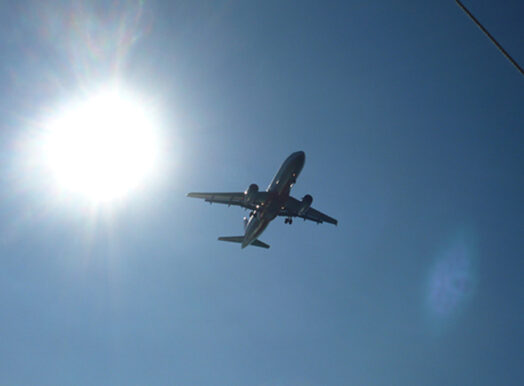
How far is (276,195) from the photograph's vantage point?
49.5 m

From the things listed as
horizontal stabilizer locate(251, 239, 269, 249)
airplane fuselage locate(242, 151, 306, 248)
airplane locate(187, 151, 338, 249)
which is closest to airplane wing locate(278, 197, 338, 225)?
airplane locate(187, 151, 338, 249)

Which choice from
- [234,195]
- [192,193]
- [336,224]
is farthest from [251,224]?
[336,224]

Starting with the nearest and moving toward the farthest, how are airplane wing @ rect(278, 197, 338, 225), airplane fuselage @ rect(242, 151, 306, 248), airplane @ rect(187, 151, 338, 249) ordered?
airplane fuselage @ rect(242, 151, 306, 248)
airplane @ rect(187, 151, 338, 249)
airplane wing @ rect(278, 197, 338, 225)

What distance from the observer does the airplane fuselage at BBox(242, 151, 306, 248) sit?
46781 millimetres

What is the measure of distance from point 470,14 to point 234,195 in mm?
45213

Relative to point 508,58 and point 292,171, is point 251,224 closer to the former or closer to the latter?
point 292,171

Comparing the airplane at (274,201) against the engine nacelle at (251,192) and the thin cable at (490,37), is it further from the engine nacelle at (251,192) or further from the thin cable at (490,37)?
the thin cable at (490,37)

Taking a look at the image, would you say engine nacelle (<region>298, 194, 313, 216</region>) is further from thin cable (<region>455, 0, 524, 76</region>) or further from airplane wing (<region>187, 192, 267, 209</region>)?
thin cable (<region>455, 0, 524, 76</region>)

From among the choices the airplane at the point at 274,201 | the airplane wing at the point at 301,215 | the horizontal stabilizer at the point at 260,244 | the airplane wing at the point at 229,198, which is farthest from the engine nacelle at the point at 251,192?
the horizontal stabilizer at the point at 260,244

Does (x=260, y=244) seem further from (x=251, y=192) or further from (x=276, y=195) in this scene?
(x=276, y=195)

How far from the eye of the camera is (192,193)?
54688 mm

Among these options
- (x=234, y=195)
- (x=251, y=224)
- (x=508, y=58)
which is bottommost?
(x=508, y=58)

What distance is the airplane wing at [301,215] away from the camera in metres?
56.0

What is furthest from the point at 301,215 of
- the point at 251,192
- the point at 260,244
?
the point at 260,244
